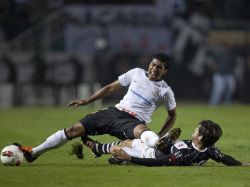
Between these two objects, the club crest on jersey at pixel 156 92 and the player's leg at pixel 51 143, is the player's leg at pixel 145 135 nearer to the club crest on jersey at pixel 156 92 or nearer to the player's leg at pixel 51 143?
the club crest on jersey at pixel 156 92

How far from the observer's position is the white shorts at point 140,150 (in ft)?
35.6

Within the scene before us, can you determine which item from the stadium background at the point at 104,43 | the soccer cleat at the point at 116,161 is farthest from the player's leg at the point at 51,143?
the stadium background at the point at 104,43

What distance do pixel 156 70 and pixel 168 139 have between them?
5.63 feet

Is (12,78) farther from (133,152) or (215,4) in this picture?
(133,152)

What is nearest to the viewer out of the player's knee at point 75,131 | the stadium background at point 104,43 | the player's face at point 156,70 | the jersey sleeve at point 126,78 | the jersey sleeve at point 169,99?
the player's knee at point 75,131

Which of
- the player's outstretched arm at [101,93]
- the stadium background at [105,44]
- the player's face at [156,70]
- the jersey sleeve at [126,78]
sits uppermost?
the player's face at [156,70]

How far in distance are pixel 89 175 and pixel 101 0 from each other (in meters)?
25.0

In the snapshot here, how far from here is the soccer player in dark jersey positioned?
10.6 meters

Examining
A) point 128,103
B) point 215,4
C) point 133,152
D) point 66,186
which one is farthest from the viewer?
point 215,4

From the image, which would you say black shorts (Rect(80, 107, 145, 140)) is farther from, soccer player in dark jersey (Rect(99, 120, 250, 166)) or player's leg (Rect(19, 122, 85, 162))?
soccer player in dark jersey (Rect(99, 120, 250, 166))

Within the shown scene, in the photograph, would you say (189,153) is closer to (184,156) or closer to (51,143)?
(184,156)

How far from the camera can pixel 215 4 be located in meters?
35.9

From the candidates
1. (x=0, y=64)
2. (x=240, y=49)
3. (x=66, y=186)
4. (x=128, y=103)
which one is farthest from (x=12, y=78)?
(x=66, y=186)

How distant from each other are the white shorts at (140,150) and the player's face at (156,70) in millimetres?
1209
